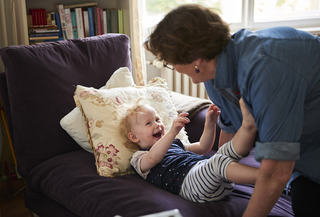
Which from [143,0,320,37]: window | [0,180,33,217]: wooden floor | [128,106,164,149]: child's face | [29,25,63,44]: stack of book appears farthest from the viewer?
[143,0,320,37]: window

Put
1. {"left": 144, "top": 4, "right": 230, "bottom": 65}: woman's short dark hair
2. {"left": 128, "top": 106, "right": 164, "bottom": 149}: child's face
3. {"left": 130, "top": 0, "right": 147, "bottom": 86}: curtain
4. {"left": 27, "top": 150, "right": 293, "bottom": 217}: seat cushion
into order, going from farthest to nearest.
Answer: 1. {"left": 130, "top": 0, "right": 147, "bottom": 86}: curtain
2. {"left": 128, "top": 106, "right": 164, "bottom": 149}: child's face
3. {"left": 27, "top": 150, "right": 293, "bottom": 217}: seat cushion
4. {"left": 144, "top": 4, "right": 230, "bottom": 65}: woman's short dark hair

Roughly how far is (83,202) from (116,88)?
601 millimetres

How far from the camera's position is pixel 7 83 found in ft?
6.12

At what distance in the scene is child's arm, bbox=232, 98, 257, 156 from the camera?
1.33 m

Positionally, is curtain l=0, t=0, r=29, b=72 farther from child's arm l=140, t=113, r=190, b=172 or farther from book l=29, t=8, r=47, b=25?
child's arm l=140, t=113, r=190, b=172

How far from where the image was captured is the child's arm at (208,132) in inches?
64.1

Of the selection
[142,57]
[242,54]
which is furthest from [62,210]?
[142,57]

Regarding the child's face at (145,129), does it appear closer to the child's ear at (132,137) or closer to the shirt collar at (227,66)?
the child's ear at (132,137)

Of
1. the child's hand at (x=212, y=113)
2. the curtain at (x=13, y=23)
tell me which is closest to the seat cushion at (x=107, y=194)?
the child's hand at (x=212, y=113)

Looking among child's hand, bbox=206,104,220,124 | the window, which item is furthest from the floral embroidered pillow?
the window

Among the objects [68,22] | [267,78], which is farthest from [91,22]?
[267,78]

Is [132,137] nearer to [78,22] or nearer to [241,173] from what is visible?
[241,173]

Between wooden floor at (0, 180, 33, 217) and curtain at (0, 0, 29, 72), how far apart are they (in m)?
0.73

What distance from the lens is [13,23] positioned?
99.1 inches
